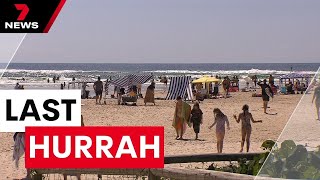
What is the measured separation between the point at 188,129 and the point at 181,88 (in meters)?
12.9

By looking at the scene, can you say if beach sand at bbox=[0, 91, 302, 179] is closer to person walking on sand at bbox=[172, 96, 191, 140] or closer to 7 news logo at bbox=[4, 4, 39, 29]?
person walking on sand at bbox=[172, 96, 191, 140]

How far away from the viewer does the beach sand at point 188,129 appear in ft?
43.9

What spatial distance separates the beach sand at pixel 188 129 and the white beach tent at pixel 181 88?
83cm

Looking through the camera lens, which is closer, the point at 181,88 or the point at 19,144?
the point at 19,144

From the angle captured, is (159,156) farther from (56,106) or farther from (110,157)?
(56,106)

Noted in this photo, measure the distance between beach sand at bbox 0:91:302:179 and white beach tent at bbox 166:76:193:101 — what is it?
0.83 metres

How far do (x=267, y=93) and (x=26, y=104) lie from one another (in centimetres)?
1727

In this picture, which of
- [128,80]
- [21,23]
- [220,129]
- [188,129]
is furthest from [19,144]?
[128,80]

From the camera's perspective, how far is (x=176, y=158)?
616 cm

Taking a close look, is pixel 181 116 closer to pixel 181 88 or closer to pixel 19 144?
pixel 19 144

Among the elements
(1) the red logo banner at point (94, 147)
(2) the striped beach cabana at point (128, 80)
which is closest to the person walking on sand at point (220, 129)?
(1) the red logo banner at point (94, 147)

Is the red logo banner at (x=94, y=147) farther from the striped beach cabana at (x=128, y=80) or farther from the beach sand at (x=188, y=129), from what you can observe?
the striped beach cabana at (x=128, y=80)

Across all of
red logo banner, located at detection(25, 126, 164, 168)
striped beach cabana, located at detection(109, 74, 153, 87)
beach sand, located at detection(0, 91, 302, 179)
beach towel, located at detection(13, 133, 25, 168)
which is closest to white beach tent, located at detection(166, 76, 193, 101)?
beach sand, located at detection(0, 91, 302, 179)

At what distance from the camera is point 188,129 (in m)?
17.7
